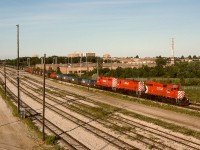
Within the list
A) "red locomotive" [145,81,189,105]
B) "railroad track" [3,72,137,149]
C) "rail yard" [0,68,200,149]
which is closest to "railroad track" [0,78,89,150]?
"rail yard" [0,68,200,149]

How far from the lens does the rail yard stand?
26906 millimetres

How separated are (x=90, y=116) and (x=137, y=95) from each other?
1857 cm

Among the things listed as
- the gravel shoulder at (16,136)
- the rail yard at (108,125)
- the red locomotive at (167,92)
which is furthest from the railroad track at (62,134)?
the red locomotive at (167,92)

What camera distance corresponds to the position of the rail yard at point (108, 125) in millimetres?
26906

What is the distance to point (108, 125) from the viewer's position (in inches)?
1345

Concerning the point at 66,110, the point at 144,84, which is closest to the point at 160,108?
the point at 144,84

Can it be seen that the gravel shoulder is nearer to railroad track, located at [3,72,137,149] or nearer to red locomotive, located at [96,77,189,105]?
railroad track, located at [3,72,137,149]

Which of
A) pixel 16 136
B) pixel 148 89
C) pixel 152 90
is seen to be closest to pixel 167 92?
pixel 152 90

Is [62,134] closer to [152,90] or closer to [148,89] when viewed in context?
[152,90]

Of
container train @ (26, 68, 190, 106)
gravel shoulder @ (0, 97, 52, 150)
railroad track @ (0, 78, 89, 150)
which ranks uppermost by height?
container train @ (26, 68, 190, 106)

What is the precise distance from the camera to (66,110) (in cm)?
4466

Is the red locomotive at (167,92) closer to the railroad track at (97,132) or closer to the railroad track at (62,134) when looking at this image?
the railroad track at (97,132)

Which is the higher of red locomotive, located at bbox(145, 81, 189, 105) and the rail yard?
red locomotive, located at bbox(145, 81, 189, 105)

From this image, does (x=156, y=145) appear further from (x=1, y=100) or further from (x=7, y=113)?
(x=1, y=100)
